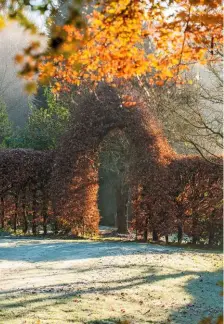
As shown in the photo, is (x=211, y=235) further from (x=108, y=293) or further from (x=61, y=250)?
(x=108, y=293)

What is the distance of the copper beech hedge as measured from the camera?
12461mm

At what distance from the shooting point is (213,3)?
11.1 feet

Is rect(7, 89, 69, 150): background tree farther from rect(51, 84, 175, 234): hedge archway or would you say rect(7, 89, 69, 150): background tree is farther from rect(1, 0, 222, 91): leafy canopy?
rect(1, 0, 222, 91): leafy canopy

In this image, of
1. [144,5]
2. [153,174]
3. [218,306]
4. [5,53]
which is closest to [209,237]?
[153,174]

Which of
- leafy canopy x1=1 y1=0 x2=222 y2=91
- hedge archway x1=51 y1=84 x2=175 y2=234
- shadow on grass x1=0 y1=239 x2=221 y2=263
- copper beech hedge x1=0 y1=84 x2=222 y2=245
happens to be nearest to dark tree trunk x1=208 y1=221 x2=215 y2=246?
copper beech hedge x1=0 y1=84 x2=222 y2=245

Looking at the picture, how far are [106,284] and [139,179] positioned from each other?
6095 mm

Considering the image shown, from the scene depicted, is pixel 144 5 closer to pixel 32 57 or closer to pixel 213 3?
pixel 213 3

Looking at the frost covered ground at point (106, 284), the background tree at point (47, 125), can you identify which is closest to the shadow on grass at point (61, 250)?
the frost covered ground at point (106, 284)

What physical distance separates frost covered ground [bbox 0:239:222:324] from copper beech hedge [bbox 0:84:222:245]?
78.4 inches

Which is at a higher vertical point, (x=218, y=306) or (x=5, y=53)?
(x=5, y=53)

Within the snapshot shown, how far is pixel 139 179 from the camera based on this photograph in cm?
1262

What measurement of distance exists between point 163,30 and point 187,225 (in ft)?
29.4

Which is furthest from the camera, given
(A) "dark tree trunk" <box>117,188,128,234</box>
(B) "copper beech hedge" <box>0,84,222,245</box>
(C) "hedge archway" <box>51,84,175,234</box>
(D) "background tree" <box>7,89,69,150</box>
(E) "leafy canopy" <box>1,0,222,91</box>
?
(D) "background tree" <box>7,89,69,150</box>

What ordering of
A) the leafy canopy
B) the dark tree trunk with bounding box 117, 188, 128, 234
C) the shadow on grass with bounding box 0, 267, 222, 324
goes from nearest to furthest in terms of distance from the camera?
1. the leafy canopy
2. the shadow on grass with bounding box 0, 267, 222, 324
3. the dark tree trunk with bounding box 117, 188, 128, 234
